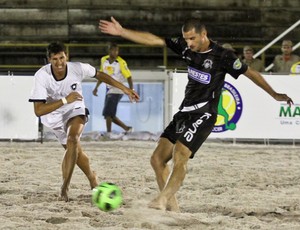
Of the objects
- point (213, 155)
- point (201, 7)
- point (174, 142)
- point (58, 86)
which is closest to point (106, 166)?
point (213, 155)

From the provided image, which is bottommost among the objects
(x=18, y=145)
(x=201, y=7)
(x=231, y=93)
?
(x=18, y=145)

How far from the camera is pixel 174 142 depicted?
6.05 metres

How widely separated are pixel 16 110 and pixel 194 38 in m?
7.61

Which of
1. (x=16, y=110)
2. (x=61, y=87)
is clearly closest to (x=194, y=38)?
(x=61, y=87)

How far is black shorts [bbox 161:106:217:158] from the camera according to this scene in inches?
227

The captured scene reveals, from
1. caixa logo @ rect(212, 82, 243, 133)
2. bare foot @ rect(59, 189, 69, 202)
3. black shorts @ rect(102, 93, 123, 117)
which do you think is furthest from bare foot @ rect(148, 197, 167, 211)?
black shorts @ rect(102, 93, 123, 117)

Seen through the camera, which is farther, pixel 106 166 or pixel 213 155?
pixel 213 155

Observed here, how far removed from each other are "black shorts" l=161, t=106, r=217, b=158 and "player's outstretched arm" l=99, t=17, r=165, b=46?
0.64m

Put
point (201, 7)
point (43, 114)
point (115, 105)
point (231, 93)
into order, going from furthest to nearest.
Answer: point (201, 7)
point (115, 105)
point (231, 93)
point (43, 114)

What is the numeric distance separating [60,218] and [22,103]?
7.38 meters

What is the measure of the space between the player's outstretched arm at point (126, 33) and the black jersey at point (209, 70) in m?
0.27

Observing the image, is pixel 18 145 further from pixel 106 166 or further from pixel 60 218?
pixel 60 218

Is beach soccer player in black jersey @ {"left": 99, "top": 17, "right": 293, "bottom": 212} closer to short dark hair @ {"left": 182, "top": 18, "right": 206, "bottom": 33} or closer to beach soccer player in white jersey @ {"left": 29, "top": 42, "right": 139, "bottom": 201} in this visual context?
short dark hair @ {"left": 182, "top": 18, "right": 206, "bottom": 33}

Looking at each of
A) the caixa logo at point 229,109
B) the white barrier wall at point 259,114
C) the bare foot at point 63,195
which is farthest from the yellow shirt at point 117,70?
the bare foot at point 63,195
